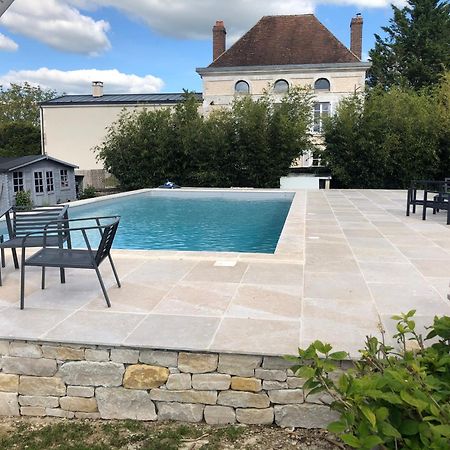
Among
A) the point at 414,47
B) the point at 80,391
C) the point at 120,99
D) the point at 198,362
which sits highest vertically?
the point at 414,47

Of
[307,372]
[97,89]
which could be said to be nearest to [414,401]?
[307,372]

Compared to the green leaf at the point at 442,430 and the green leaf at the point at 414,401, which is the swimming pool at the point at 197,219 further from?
the green leaf at the point at 442,430

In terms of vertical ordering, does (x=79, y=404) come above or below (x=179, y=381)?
below

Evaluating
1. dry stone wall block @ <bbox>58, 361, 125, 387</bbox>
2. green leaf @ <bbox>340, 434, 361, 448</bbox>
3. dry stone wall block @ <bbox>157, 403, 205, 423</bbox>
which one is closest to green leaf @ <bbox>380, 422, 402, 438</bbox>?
green leaf @ <bbox>340, 434, 361, 448</bbox>

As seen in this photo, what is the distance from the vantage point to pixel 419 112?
15055 millimetres

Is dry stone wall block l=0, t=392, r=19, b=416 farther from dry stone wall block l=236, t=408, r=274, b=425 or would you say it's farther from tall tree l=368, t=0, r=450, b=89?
tall tree l=368, t=0, r=450, b=89

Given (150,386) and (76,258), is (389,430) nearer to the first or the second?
(150,386)

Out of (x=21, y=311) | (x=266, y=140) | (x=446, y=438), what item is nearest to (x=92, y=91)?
(x=266, y=140)

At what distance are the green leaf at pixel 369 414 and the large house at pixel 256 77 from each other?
20.5 m

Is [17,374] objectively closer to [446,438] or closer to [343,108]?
[446,438]

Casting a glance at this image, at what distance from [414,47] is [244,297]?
29.9m

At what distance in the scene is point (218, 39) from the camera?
25859 millimetres

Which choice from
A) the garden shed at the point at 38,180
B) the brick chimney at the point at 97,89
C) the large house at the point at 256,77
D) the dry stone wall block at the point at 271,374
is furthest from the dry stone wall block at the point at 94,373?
the brick chimney at the point at 97,89

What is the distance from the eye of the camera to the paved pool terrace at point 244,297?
288cm
